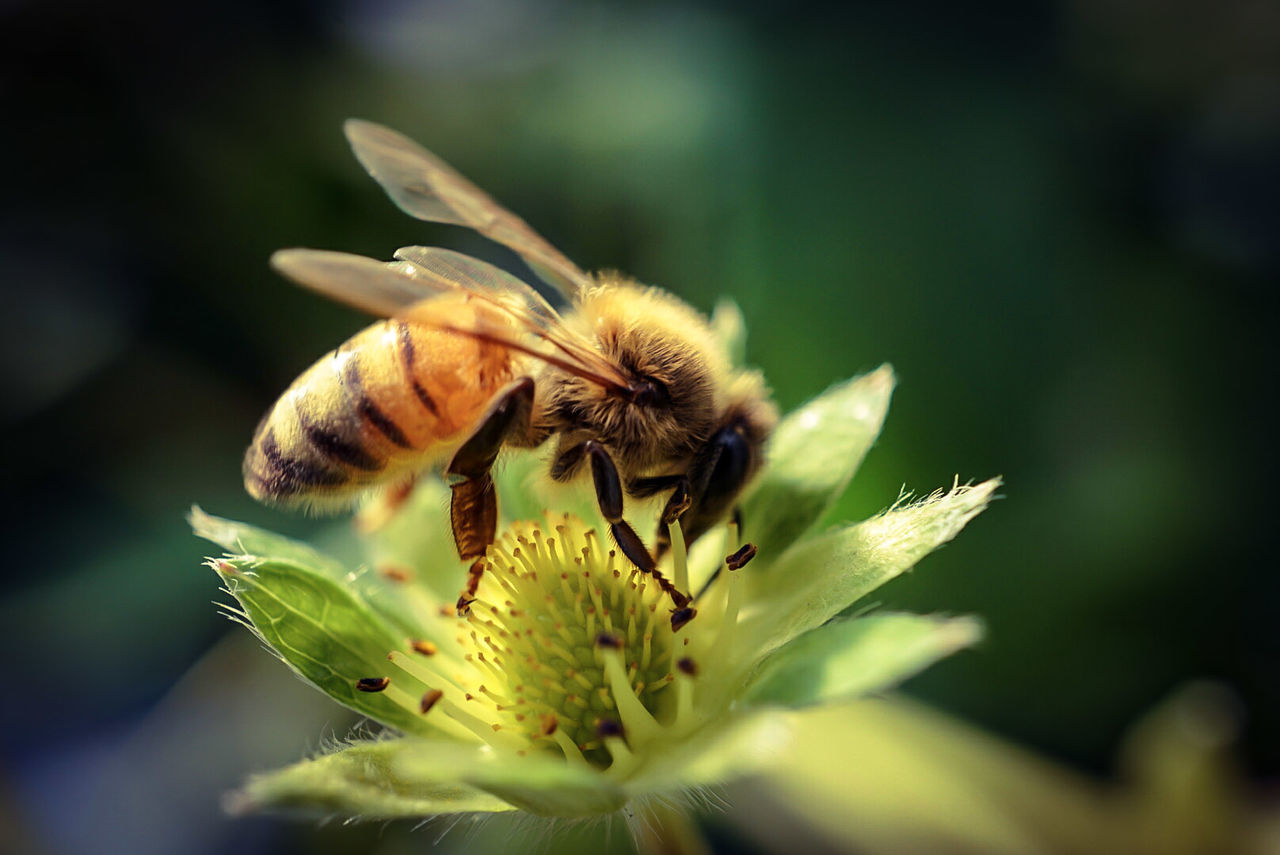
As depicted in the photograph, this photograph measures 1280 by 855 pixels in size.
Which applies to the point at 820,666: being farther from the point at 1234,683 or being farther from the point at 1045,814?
the point at 1234,683

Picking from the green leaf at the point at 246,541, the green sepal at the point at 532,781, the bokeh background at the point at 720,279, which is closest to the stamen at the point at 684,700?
the green sepal at the point at 532,781

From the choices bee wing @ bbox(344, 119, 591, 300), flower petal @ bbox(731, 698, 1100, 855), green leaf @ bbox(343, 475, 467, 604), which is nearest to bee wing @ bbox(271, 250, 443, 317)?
bee wing @ bbox(344, 119, 591, 300)

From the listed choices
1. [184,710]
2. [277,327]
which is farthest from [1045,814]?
[277,327]

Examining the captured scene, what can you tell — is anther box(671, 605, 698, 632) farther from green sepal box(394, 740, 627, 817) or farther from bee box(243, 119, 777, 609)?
green sepal box(394, 740, 627, 817)

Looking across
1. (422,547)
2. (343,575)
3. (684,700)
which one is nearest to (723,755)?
(684,700)

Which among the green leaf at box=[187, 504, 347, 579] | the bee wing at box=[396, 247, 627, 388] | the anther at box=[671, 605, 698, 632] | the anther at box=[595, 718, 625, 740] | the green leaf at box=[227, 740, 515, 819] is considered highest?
the bee wing at box=[396, 247, 627, 388]

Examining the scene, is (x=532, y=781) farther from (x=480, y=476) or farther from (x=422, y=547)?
(x=422, y=547)
